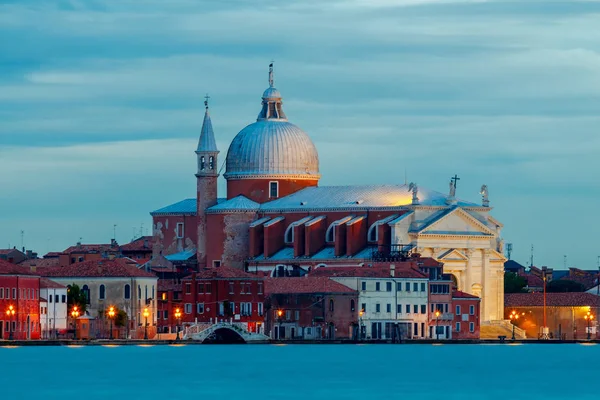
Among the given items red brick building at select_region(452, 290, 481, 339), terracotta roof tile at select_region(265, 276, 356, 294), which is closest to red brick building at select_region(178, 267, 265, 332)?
terracotta roof tile at select_region(265, 276, 356, 294)

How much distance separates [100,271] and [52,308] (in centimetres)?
336

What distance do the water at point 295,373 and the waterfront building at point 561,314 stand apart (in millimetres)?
14387

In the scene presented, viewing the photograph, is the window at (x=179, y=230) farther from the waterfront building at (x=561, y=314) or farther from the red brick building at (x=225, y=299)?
the red brick building at (x=225, y=299)

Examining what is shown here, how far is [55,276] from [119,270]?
322cm

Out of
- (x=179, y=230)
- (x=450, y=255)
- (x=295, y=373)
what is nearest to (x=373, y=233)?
(x=450, y=255)

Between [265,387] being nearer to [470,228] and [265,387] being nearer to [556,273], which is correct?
[470,228]

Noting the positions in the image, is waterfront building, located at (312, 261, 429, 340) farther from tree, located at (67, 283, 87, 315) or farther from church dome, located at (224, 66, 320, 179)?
church dome, located at (224, 66, 320, 179)

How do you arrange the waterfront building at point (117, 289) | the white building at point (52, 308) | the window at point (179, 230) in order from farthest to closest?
the window at point (179, 230), the waterfront building at point (117, 289), the white building at point (52, 308)

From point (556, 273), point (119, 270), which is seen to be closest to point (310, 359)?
point (119, 270)

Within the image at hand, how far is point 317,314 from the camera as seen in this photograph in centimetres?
11575

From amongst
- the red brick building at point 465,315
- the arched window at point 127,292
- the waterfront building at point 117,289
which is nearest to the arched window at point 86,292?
the waterfront building at point 117,289

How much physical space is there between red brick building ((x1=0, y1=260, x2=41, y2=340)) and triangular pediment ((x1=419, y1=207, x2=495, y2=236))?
2218 cm

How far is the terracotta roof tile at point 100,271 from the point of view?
11406 cm

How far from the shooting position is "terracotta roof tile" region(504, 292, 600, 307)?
128 metres
